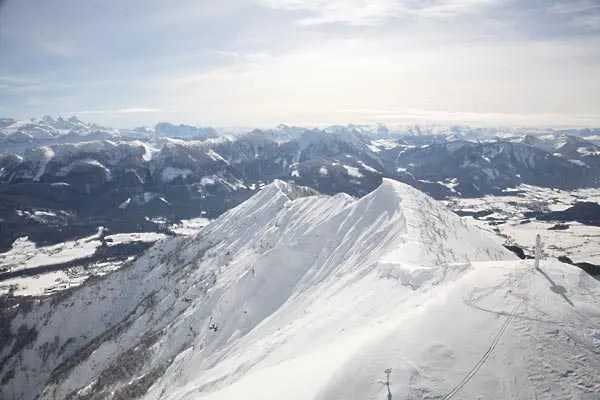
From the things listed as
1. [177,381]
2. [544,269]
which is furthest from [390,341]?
[177,381]

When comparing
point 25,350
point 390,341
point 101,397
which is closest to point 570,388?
point 390,341

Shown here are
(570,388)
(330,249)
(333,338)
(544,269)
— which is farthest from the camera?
(330,249)

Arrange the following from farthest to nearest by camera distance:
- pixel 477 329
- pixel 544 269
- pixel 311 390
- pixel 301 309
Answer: pixel 301 309 → pixel 544 269 → pixel 477 329 → pixel 311 390

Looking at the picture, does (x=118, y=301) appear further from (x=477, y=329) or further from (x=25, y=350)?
(x=477, y=329)

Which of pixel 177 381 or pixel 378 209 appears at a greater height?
pixel 378 209

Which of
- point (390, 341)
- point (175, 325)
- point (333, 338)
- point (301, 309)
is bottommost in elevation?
point (175, 325)

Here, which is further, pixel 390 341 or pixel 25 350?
pixel 25 350
